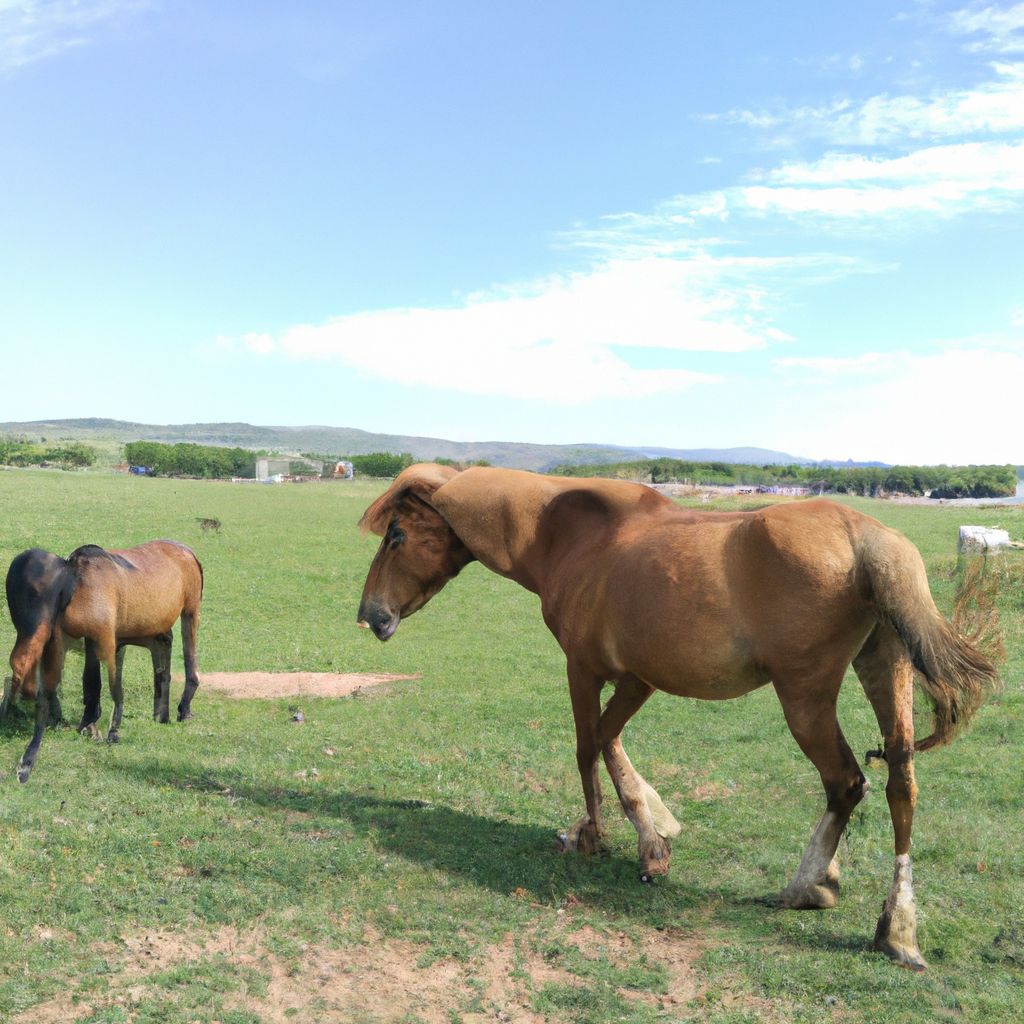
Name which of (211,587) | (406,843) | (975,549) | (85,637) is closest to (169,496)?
(211,587)

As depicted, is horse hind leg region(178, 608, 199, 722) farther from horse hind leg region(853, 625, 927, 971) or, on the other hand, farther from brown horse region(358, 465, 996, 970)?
horse hind leg region(853, 625, 927, 971)

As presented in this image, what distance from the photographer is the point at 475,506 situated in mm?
→ 7180

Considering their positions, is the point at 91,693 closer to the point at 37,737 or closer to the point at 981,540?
the point at 37,737

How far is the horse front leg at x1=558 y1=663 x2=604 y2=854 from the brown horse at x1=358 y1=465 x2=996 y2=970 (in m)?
0.01

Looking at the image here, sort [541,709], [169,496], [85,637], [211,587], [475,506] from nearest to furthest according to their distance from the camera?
[475,506]
[85,637]
[541,709]
[211,587]
[169,496]

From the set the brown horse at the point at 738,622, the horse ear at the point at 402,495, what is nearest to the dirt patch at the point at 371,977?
the brown horse at the point at 738,622

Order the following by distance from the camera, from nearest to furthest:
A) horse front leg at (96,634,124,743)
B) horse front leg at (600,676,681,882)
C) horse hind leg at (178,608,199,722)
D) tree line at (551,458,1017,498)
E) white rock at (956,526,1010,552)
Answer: horse front leg at (600,676,681,882) → horse front leg at (96,634,124,743) → horse hind leg at (178,608,199,722) → white rock at (956,526,1010,552) → tree line at (551,458,1017,498)

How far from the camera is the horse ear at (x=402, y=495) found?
7449mm

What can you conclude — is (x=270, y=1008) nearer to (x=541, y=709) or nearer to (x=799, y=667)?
(x=799, y=667)

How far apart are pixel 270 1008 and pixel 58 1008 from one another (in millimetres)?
1059

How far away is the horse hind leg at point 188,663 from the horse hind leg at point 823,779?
307 inches

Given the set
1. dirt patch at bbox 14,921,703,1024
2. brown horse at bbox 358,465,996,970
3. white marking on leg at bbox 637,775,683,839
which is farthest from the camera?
white marking on leg at bbox 637,775,683,839

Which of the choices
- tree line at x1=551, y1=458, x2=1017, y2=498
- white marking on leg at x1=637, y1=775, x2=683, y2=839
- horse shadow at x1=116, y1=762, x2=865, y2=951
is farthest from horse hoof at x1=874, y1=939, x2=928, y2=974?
tree line at x1=551, y1=458, x2=1017, y2=498

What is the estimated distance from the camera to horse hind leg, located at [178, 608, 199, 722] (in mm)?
11242
